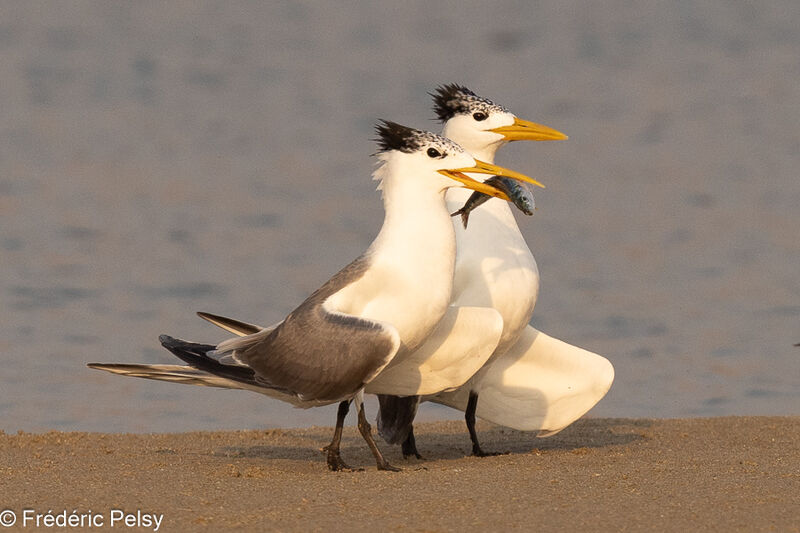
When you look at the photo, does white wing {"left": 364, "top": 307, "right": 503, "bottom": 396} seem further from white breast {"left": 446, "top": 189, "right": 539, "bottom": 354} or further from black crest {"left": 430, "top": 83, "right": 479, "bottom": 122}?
black crest {"left": 430, "top": 83, "right": 479, "bottom": 122}

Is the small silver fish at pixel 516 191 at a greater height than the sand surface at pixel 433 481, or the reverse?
the small silver fish at pixel 516 191

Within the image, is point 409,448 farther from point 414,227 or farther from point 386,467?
point 414,227

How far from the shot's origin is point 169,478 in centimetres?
676

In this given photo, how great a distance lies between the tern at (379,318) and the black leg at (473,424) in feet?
2.29

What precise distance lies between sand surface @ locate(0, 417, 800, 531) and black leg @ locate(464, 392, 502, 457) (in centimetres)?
9

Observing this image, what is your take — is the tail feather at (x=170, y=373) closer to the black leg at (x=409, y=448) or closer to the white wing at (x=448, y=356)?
the white wing at (x=448, y=356)

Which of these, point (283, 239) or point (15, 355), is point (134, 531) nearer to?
point (15, 355)

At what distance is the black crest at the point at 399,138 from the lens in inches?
291

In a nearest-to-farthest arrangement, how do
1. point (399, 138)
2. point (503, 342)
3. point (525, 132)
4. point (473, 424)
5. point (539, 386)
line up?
point (399, 138) → point (503, 342) → point (473, 424) → point (539, 386) → point (525, 132)

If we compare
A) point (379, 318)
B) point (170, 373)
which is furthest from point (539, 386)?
point (170, 373)

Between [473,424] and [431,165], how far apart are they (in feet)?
5.21

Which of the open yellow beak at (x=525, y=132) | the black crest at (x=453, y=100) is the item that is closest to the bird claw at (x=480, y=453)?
the open yellow beak at (x=525, y=132)

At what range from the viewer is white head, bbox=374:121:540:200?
734cm

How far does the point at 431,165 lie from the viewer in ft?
24.1
